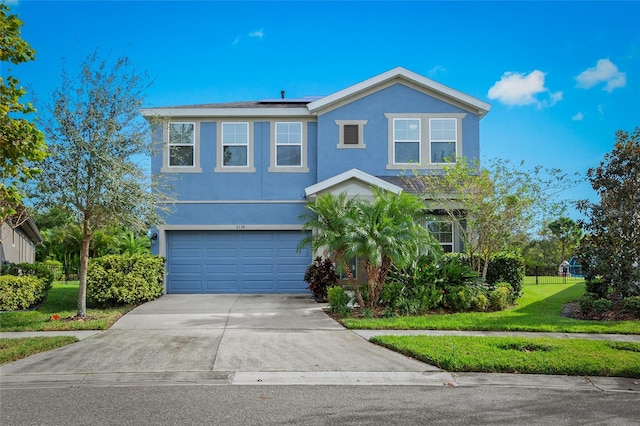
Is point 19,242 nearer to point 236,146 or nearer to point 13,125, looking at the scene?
point 236,146

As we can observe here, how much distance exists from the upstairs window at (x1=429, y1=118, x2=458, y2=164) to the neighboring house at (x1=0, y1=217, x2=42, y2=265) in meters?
15.4

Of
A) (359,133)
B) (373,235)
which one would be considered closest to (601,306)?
(373,235)

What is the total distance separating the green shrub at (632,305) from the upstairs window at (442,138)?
819cm

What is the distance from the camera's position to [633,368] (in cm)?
916

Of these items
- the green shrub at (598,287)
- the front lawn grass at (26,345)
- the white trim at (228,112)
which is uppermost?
the white trim at (228,112)

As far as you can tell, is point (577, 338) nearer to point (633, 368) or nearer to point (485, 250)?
point (633, 368)

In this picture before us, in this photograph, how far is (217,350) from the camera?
10672 mm

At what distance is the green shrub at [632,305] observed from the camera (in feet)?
47.6

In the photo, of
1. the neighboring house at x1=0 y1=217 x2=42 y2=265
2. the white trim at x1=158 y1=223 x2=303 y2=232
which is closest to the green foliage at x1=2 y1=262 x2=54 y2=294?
the neighboring house at x1=0 y1=217 x2=42 y2=265

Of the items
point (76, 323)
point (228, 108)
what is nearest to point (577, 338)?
point (76, 323)

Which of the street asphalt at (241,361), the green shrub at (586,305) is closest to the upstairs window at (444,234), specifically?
the green shrub at (586,305)

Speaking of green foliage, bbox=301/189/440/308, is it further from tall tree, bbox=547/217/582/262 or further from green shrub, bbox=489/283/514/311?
tall tree, bbox=547/217/582/262

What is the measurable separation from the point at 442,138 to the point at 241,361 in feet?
45.1

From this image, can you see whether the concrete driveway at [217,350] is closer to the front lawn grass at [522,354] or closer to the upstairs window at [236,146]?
the front lawn grass at [522,354]
